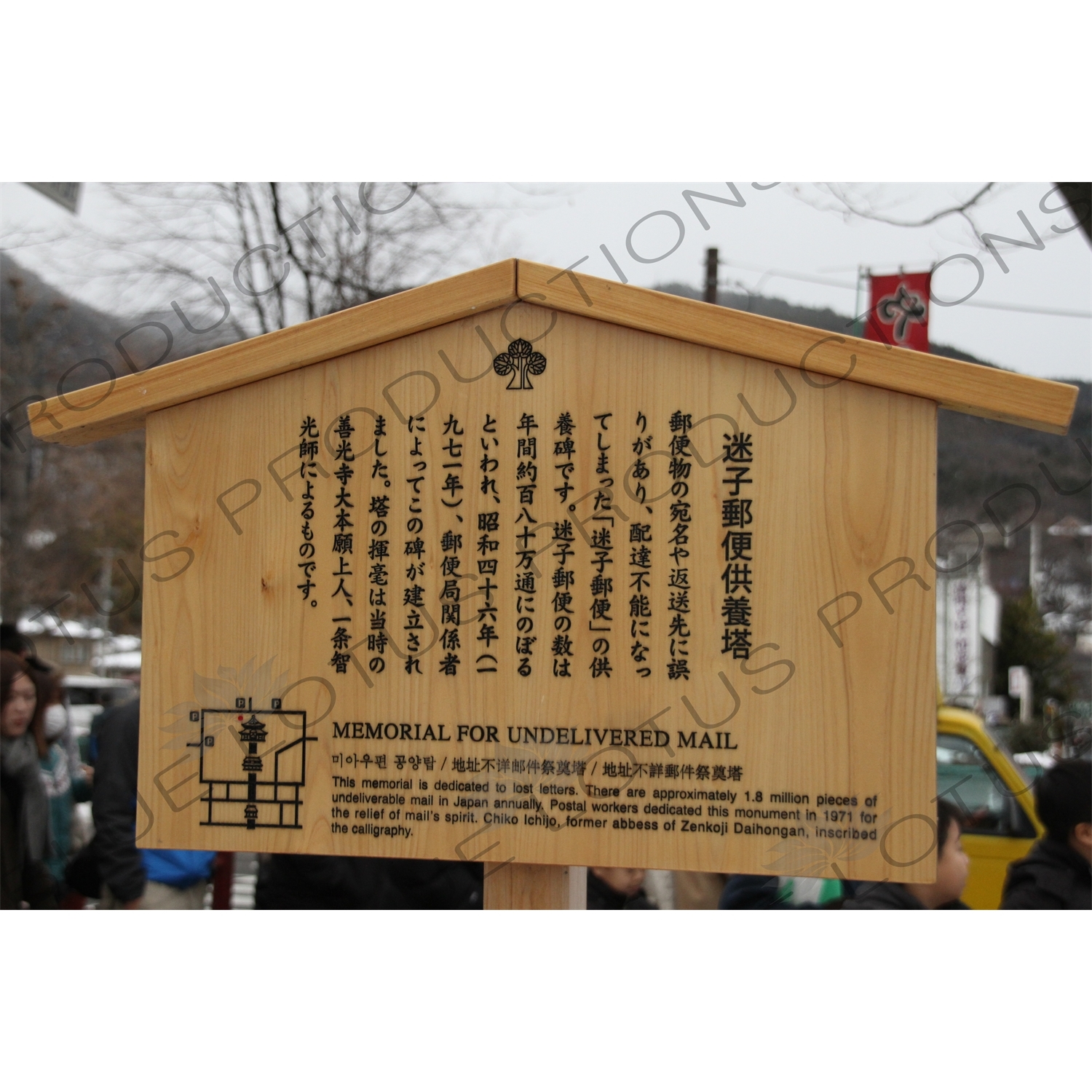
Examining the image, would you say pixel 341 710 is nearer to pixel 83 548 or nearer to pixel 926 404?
pixel 926 404

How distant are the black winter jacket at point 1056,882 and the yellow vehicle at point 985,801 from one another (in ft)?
4.04

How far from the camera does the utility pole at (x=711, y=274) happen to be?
4.23 m

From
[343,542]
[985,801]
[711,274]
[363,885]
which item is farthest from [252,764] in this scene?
[985,801]

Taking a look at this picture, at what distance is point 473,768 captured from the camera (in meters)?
1.64

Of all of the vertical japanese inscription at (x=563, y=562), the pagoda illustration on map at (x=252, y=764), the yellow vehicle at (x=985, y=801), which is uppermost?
the vertical japanese inscription at (x=563, y=562)

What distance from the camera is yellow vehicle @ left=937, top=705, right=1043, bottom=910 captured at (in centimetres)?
396

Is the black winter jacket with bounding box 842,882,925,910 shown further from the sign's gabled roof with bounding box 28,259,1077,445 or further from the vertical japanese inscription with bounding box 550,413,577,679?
the sign's gabled roof with bounding box 28,259,1077,445

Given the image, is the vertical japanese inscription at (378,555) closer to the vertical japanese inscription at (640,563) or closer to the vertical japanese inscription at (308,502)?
the vertical japanese inscription at (308,502)

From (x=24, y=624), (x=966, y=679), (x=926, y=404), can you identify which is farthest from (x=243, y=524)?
(x=966, y=679)

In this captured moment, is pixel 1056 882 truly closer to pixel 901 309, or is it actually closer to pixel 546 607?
pixel 546 607

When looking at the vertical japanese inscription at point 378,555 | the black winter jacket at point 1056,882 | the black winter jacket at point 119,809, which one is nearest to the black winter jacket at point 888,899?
the black winter jacket at point 1056,882

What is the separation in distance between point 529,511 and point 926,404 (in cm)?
74

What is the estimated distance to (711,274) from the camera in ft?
14.1

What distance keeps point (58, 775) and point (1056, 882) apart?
3722 millimetres
